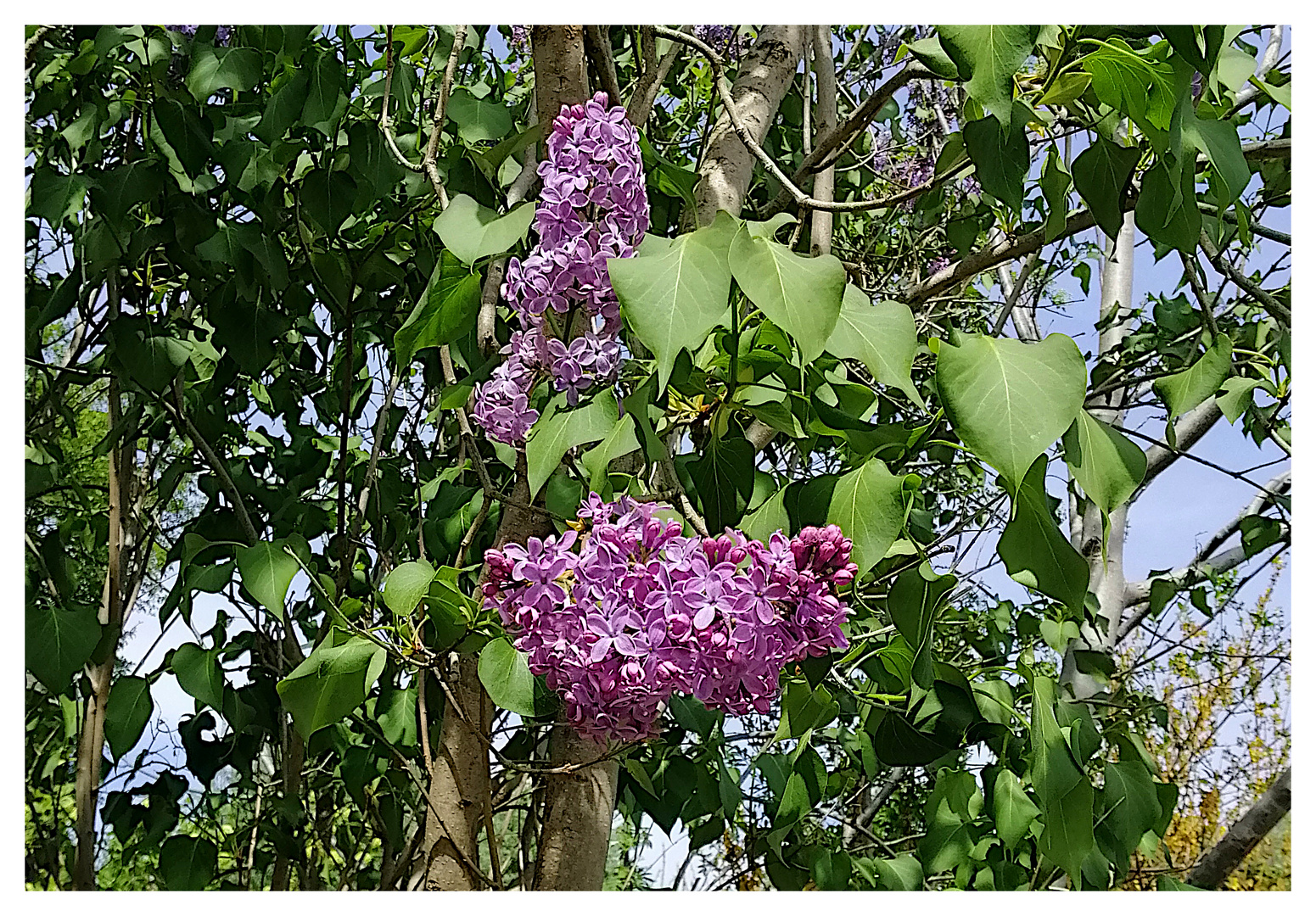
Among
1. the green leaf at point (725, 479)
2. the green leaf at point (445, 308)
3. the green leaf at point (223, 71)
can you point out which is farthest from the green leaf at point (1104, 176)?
the green leaf at point (223, 71)

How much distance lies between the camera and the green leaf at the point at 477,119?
761 mm

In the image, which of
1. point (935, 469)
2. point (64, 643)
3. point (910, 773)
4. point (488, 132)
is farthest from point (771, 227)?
point (910, 773)

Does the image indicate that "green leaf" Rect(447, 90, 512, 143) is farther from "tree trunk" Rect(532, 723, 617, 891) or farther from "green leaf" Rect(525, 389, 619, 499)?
"tree trunk" Rect(532, 723, 617, 891)

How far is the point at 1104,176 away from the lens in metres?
0.61

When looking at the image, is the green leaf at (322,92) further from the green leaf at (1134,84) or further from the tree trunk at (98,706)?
the green leaf at (1134,84)

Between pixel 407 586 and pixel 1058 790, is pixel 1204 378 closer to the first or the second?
pixel 1058 790

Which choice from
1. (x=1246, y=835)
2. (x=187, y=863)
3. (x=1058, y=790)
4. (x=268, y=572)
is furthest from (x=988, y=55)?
(x=1246, y=835)

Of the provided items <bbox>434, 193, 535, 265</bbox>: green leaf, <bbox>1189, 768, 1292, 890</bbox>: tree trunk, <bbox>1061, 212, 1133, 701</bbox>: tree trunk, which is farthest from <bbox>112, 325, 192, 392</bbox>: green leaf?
<bbox>1189, 768, 1292, 890</bbox>: tree trunk

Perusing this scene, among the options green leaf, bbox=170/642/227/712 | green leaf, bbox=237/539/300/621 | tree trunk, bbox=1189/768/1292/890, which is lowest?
tree trunk, bbox=1189/768/1292/890

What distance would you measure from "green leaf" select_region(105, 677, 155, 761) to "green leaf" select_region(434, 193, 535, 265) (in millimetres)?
518

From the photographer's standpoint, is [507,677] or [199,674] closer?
[507,677]

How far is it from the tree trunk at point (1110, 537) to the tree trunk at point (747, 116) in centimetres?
70

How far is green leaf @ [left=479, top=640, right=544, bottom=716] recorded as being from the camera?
1.89 ft

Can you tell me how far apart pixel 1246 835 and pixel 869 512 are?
3.12 ft
